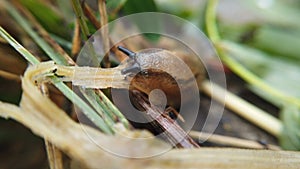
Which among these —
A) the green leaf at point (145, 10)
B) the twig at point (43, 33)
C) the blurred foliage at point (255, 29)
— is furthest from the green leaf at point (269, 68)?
the twig at point (43, 33)

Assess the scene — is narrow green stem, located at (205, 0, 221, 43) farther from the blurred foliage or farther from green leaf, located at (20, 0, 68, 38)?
green leaf, located at (20, 0, 68, 38)

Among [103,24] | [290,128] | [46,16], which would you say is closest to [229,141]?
[290,128]

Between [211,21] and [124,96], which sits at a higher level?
[211,21]

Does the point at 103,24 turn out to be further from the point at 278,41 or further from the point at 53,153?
the point at 278,41

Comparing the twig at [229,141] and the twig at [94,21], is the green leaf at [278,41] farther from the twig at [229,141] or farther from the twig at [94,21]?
the twig at [94,21]

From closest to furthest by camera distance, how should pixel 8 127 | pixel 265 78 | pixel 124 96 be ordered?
pixel 124 96, pixel 8 127, pixel 265 78

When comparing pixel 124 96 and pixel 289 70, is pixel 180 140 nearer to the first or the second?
pixel 124 96

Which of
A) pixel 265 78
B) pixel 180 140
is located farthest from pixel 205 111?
pixel 180 140
